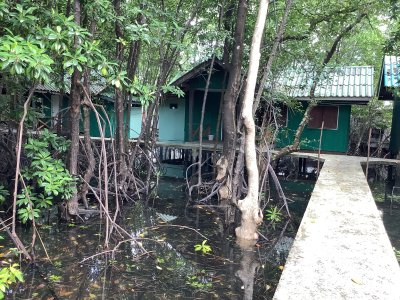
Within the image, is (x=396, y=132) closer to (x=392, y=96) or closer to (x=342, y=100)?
(x=392, y=96)

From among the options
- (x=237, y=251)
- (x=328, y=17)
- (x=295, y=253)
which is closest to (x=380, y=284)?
(x=295, y=253)

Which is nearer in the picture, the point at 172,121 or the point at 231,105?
the point at 231,105

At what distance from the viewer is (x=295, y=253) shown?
12.3 ft

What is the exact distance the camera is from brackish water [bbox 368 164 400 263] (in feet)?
26.2

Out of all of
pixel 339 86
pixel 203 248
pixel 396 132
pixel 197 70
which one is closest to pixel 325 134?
pixel 339 86

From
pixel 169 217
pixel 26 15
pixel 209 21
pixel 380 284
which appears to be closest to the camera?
pixel 380 284

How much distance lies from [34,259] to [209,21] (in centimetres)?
721

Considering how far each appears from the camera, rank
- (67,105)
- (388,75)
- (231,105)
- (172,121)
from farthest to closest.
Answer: (67,105), (172,121), (388,75), (231,105)

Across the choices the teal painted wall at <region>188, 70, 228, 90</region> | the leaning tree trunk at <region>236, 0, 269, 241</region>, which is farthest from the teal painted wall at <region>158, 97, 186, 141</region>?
the leaning tree trunk at <region>236, 0, 269, 241</region>

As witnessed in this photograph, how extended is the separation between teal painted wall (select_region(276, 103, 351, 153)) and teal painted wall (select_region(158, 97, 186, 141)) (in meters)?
4.26

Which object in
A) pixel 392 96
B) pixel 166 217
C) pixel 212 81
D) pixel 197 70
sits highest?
pixel 197 70

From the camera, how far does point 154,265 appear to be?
18.4 ft

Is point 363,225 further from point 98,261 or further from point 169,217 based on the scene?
point 169,217

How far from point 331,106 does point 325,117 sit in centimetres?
45
